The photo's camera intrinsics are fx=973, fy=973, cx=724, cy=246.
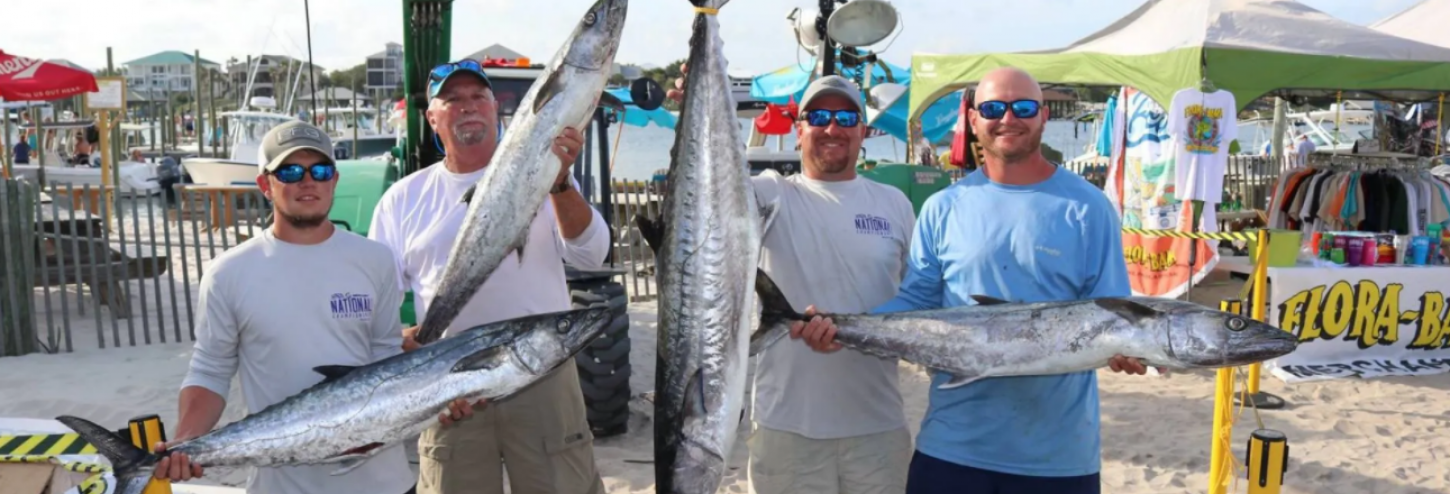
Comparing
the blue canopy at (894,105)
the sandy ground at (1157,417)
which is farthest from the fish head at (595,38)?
the blue canopy at (894,105)

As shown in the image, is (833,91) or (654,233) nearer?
(654,233)

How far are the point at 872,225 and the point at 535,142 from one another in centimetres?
119

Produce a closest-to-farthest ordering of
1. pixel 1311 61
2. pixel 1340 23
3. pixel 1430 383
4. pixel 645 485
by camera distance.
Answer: pixel 645 485, pixel 1430 383, pixel 1311 61, pixel 1340 23

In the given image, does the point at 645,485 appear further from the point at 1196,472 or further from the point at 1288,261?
the point at 1288,261

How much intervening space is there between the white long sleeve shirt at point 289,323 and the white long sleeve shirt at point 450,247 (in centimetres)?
29

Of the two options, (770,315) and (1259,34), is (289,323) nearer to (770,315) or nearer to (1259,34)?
(770,315)

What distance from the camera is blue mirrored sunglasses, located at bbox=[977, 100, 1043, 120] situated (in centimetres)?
291

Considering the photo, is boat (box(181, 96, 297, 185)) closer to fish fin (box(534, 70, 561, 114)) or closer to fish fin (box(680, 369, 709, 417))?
fish fin (box(534, 70, 561, 114))

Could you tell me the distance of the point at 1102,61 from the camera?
30.0 ft

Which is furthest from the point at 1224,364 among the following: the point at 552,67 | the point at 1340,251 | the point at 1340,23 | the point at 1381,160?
the point at 1381,160

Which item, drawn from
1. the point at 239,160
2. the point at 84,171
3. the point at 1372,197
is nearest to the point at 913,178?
the point at 1372,197

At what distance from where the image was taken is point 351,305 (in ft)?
9.52

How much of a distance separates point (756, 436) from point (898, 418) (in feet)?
1.60

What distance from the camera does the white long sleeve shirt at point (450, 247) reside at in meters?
3.26
